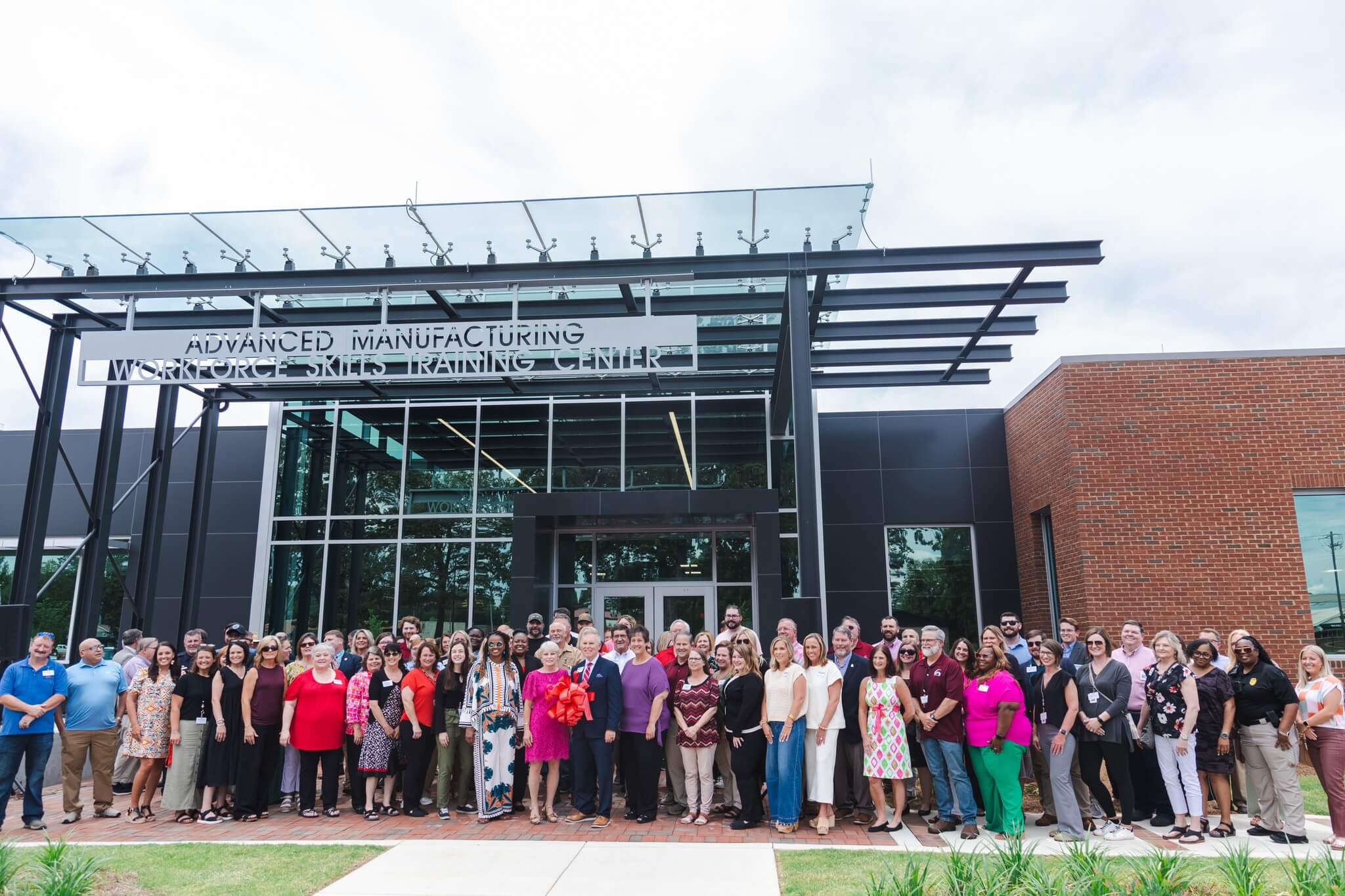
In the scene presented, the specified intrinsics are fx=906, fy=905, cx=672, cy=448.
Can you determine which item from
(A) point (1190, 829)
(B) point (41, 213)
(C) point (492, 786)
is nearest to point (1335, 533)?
(A) point (1190, 829)

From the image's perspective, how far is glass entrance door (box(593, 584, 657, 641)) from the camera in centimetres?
1566

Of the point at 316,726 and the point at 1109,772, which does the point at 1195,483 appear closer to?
the point at 1109,772

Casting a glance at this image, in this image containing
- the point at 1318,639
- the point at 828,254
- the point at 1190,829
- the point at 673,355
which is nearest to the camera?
the point at 1190,829

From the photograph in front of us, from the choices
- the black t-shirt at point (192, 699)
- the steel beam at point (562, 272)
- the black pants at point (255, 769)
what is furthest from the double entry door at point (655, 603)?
the black t-shirt at point (192, 699)

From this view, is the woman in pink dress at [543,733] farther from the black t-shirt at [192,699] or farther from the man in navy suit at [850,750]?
the black t-shirt at [192,699]

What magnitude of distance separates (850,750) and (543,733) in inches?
109

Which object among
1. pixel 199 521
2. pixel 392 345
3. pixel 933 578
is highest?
pixel 392 345

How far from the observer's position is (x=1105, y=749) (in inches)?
298

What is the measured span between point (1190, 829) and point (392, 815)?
6812 millimetres

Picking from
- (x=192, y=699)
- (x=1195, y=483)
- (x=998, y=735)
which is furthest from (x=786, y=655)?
(x=1195, y=483)

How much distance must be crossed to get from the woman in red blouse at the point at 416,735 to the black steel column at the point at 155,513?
924 centimetres

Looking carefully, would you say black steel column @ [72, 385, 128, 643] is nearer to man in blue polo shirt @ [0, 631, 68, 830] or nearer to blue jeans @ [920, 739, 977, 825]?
man in blue polo shirt @ [0, 631, 68, 830]

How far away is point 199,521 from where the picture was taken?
16.4 metres

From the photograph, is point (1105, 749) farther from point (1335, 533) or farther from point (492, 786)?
point (1335, 533)
